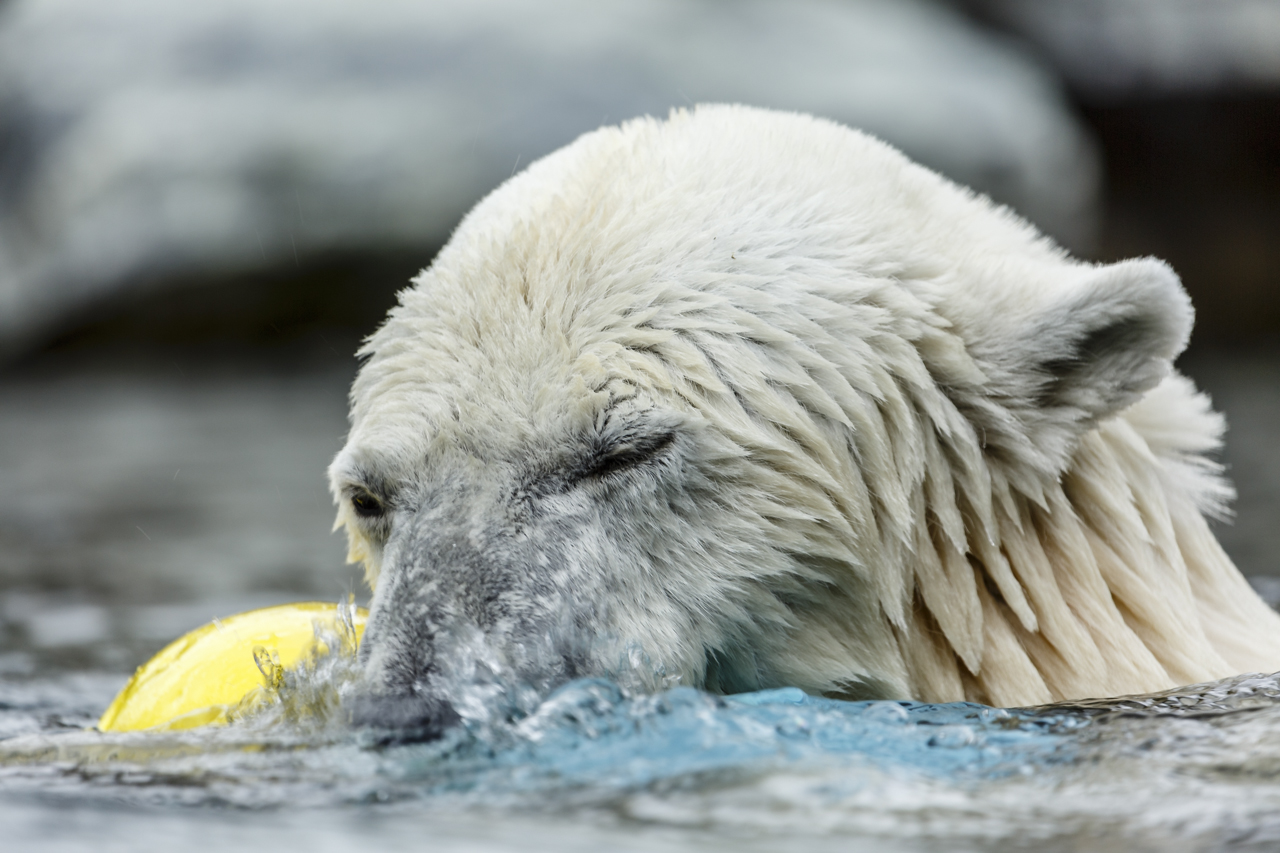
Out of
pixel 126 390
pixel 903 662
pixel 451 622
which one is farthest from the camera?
pixel 126 390

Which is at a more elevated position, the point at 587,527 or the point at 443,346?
the point at 443,346

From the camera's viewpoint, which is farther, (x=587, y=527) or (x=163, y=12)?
(x=163, y=12)

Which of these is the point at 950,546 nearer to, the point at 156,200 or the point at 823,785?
the point at 823,785

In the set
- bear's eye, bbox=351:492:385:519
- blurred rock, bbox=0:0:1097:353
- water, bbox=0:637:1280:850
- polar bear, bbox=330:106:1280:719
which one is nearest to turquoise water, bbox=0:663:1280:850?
water, bbox=0:637:1280:850

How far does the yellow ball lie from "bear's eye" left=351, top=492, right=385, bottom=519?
0.67ft

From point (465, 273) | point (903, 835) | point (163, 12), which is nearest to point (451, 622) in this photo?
point (465, 273)

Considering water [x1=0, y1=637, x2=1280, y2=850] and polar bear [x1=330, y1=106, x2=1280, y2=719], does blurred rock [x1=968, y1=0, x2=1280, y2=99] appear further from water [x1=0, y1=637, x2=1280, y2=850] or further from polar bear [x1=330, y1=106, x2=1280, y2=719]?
water [x1=0, y1=637, x2=1280, y2=850]

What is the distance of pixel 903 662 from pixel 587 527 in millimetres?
629

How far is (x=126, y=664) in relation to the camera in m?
4.34

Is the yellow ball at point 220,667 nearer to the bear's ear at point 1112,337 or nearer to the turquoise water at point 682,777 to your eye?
the turquoise water at point 682,777

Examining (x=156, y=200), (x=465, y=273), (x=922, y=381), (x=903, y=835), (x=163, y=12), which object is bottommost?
(x=903, y=835)

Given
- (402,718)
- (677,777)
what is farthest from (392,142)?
(677,777)

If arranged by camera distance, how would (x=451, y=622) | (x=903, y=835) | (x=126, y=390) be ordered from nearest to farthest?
1. (x=903, y=835)
2. (x=451, y=622)
3. (x=126, y=390)

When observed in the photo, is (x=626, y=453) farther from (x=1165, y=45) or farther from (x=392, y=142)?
(x=1165, y=45)
